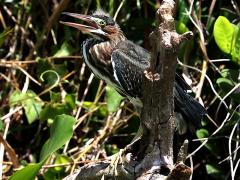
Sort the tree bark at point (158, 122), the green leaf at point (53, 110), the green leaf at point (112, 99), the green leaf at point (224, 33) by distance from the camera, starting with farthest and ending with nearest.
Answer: the green leaf at point (53, 110), the green leaf at point (112, 99), the green leaf at point (224, 33), the tree bark at point (158, 122)

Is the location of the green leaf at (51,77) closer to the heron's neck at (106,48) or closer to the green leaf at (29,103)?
the green leaf at (29,103)

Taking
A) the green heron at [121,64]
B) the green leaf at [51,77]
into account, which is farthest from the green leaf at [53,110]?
the green heron at [121,64]

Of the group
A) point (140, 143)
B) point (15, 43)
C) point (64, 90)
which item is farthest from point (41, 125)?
point (140, 143)

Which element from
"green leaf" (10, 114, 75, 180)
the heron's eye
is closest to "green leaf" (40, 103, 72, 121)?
the heron's eye

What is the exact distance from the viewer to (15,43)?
3.54 m

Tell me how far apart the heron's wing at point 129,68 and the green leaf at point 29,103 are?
2.03ft

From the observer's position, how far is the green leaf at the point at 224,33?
2.82 m

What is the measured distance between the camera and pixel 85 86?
3473 millimetres

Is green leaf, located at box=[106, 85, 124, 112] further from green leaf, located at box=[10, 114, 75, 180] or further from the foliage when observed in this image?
green leaf, located at box=[10, 114, 75, 180]

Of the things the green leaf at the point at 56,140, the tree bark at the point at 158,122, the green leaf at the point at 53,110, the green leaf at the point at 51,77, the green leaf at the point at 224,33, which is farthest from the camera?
the green leaf at the point at 51,77

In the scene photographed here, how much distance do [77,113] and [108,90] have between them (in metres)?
0.26

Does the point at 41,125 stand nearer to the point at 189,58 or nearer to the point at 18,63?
the point at 18,63

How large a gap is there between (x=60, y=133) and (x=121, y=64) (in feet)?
2.00

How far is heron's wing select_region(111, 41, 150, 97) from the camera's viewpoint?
107 inches
